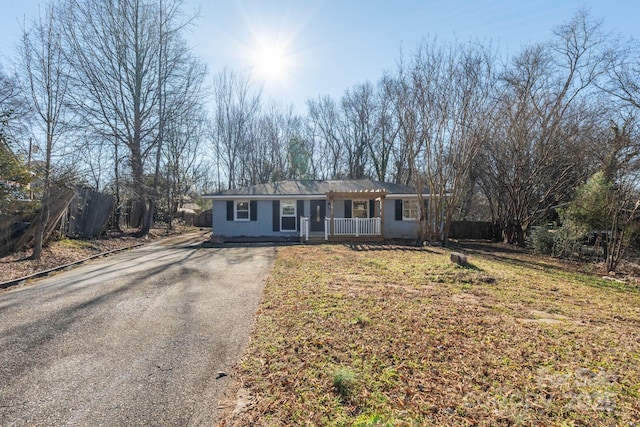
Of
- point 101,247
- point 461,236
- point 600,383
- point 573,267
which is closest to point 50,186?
point 101,247

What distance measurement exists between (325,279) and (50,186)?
8050 millimetres

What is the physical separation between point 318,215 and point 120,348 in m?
12.9

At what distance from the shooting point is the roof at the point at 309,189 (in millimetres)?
15672

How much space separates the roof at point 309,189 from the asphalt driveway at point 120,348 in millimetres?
9264

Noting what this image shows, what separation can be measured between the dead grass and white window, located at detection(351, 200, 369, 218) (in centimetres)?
1037

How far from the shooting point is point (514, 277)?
7.44 m

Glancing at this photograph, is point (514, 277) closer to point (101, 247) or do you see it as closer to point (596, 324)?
point (596, 324)

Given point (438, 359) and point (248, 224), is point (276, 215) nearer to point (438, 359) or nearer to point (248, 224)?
point (248, 224)

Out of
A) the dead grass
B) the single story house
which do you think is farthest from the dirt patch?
the dead grass

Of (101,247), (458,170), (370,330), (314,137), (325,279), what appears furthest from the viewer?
(314,137)

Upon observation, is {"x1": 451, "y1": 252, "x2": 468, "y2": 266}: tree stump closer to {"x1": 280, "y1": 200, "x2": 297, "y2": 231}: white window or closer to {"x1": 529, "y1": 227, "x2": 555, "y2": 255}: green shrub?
{"x1": 529, "y1": 227, "x2": 555, "y2": 255}: green shrub

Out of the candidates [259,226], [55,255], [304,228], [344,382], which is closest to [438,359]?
[344,382]

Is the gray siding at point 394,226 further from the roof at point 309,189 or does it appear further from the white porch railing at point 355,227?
the white porch railing at point 355,227

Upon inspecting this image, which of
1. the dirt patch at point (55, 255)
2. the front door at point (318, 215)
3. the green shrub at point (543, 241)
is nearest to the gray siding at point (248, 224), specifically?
the front door at point (318, 215)
